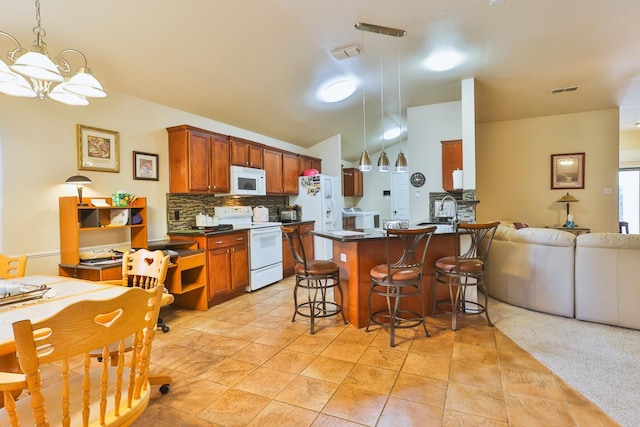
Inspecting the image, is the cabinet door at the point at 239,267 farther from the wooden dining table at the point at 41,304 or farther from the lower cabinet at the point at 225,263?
the wooden dining table at the point at 41,304

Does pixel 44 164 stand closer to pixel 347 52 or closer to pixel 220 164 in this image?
pixel 220 164

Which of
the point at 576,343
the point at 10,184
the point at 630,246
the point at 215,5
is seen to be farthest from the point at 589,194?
the point at 10,184

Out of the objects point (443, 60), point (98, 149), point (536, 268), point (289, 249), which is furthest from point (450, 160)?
point (98, 149)

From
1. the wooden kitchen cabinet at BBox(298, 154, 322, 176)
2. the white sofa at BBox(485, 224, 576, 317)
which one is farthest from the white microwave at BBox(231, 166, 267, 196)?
the white sofa at BBox(485, 224, 576, 317)

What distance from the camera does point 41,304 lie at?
164 cm

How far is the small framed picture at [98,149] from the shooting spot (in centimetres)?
324

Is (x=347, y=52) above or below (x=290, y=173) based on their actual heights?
above

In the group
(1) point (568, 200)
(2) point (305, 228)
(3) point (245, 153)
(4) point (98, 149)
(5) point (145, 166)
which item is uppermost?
(3) point (245, 153)

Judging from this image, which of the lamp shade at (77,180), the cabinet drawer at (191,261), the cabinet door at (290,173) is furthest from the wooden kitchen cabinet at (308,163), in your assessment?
the lamp shade at (77,180)

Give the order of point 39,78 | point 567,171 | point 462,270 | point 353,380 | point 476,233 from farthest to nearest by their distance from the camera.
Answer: point 567,171 → point 476,233 → point 462,270 → point 353,380 → point 39,78

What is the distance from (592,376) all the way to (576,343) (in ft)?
1.96

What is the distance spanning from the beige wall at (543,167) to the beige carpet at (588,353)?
367 centimetres

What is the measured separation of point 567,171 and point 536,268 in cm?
384

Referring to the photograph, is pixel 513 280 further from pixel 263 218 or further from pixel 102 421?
pixel 102 421
